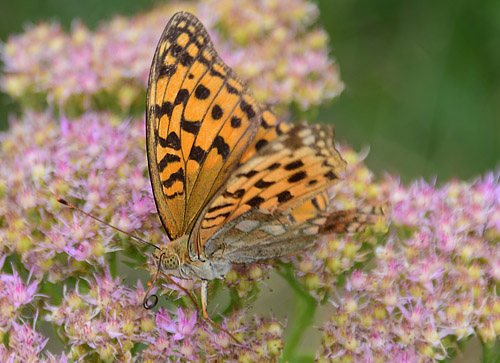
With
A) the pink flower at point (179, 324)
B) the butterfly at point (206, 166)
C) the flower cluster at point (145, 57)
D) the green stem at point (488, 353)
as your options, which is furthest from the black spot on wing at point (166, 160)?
the green stem at point (488, 353)

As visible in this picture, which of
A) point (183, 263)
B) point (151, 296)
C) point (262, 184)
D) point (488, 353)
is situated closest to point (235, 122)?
point (262, 184)

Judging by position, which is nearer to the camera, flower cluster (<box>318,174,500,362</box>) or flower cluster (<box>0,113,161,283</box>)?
flower cluster (<box>318,174,500,362</box>)

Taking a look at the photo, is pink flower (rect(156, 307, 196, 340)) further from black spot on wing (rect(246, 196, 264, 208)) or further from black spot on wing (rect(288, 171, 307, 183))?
black spot on wing (rect(288, 171, 307, 183))

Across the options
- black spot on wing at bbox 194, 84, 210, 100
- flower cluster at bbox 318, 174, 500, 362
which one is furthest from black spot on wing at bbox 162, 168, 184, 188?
flower cluster at bbox 318, 174, 500, 362

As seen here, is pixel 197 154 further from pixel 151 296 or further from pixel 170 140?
pixel 151 296

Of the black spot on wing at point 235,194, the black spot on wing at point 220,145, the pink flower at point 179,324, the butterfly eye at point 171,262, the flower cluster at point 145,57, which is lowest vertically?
the pink flower at point 179,324

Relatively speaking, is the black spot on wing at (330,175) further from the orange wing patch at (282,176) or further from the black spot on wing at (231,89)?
the black spot on wing at (231,89)

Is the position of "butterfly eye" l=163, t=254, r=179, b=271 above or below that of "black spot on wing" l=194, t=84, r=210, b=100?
below
